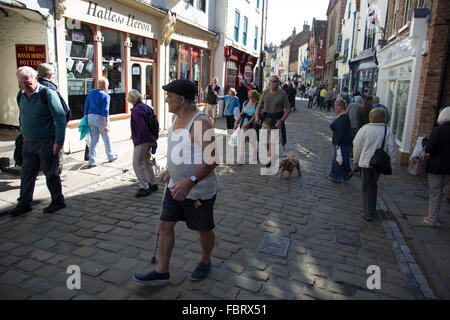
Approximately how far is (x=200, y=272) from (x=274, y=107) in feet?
16.5

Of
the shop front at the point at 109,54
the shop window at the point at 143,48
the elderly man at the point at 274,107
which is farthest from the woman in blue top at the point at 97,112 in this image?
the shop window at the point at 143,48

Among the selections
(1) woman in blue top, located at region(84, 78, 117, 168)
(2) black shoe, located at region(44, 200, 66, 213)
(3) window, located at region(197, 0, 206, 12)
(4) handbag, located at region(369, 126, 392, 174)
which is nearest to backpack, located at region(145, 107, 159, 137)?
(2) black shoe, located at region(44, 200, 66, 213)

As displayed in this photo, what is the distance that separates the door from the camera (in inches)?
431

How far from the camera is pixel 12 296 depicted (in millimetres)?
3029

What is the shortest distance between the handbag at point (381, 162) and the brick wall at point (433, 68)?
4.26 m

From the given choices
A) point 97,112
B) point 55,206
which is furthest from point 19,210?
point 97,112

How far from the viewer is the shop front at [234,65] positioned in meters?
18.5

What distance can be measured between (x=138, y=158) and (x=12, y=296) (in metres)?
2.93

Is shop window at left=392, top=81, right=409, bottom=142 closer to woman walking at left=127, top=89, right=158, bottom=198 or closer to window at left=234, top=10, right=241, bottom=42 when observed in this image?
woman walking at left=127, top=89, right=158, bottom=198

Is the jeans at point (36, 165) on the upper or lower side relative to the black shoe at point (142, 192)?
upper

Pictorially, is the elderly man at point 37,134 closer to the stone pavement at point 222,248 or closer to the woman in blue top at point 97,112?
the stone pavement at point 222,248

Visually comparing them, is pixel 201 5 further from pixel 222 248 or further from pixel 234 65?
pixel 222 248

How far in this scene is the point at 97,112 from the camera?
721 centimetres

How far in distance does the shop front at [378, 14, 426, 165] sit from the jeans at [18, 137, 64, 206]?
8318mm
